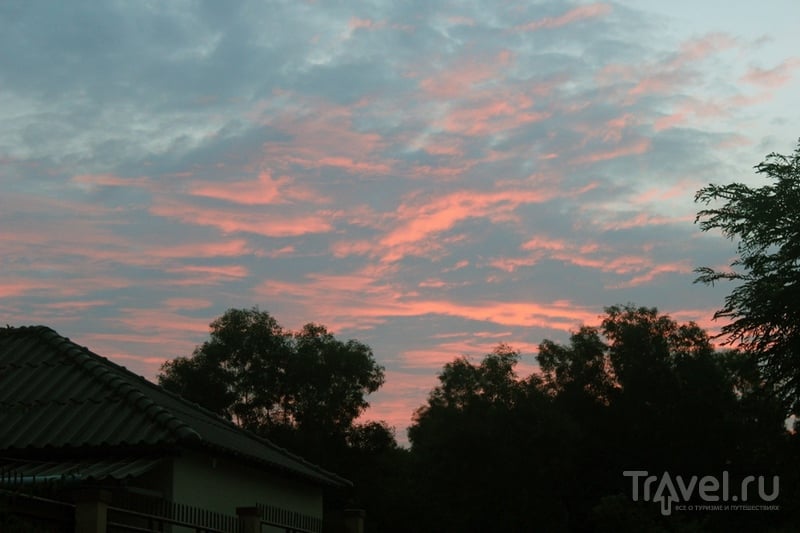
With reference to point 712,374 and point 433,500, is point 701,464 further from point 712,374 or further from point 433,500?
point 433,500

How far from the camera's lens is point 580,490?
67.8 metres

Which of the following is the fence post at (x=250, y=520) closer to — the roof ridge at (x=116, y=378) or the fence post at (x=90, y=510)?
the roof ridge at (x=116, y=378)

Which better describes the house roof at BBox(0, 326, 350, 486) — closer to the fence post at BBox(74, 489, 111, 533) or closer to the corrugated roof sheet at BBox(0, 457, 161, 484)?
the corrugated roof sheet at BBox(0, 457, 161, 484)

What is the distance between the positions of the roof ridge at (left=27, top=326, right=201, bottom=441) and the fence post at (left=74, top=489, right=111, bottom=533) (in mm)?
5568

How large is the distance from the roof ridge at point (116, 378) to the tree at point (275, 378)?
35893 mm

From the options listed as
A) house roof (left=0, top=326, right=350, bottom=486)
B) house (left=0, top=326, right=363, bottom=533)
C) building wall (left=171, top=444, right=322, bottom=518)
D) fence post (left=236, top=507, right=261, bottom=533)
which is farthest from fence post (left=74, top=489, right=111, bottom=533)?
building wall (left=171, top=444, right=322, bottom=518)

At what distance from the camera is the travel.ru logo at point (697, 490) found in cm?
6044

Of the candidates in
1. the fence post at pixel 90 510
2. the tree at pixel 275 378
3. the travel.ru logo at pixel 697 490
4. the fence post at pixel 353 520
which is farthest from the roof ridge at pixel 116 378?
the travel.ru logo at pixel 697 490

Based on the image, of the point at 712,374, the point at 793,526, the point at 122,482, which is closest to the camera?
the point at 122,482

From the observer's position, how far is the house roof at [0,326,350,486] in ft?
65.2

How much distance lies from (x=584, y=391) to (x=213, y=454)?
55.4 meters

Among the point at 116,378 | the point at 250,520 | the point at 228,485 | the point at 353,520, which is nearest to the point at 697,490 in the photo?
the point at 353,520

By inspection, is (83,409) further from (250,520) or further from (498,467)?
(498,467)

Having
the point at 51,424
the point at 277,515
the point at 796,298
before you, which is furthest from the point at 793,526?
the point at 51,424
